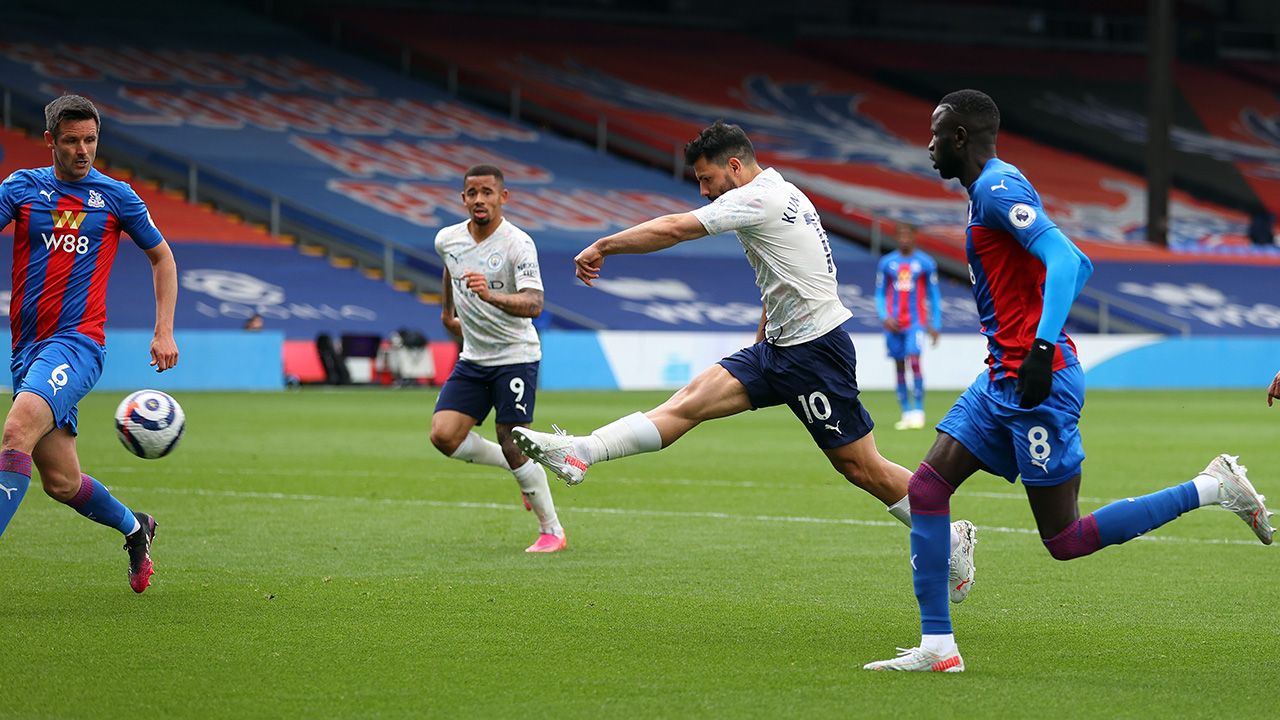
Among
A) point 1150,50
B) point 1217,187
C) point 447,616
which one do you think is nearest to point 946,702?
point 447,616

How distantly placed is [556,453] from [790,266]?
4.33ft

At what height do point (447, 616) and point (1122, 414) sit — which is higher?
point (447, 616)

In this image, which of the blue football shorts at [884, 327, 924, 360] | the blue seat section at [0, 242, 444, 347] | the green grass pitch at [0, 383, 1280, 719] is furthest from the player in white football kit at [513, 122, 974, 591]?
the blue seat section at [0, 242, 444, 347]

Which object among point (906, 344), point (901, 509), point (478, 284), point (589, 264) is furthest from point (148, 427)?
point (906, 344)

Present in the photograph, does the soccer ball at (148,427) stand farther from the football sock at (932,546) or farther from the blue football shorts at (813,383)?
the football sock at (932,546)

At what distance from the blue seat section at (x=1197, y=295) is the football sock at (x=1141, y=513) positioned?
31187 mm

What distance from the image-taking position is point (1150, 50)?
125 ft

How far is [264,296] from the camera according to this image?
105ft

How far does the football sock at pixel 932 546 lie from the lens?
607cm

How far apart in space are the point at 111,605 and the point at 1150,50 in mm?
34441

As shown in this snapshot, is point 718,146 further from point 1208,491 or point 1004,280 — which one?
point 1208,491

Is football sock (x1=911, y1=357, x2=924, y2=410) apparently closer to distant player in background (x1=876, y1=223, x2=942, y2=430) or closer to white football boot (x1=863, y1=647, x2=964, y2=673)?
distant player in background (x1=876, y1=223, x2=942, y2=430)

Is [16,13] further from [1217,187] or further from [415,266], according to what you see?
[1217,187]

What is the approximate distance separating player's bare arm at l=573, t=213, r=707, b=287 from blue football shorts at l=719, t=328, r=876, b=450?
0.87 m
